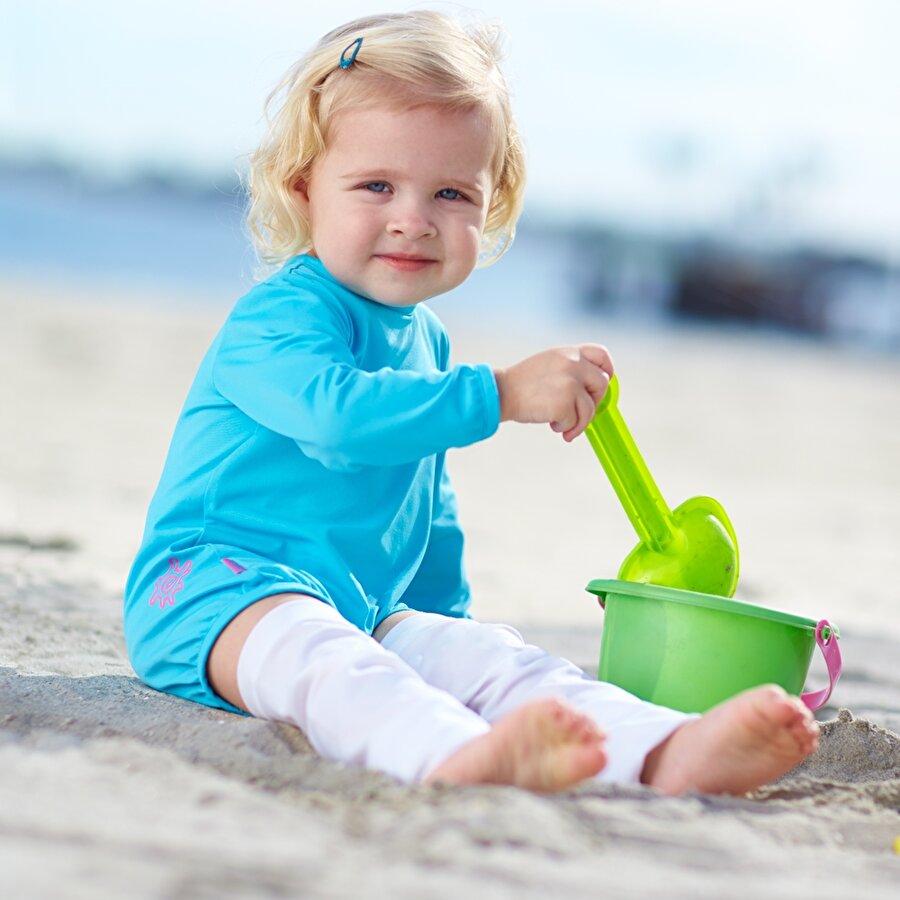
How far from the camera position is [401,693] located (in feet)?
4.99

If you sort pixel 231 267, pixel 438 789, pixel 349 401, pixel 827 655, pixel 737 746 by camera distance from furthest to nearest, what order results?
pixel 231 267, pixel 827 655, pixel 349 401, pixel 737 746, pixel 438 789

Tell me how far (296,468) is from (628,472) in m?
0.46

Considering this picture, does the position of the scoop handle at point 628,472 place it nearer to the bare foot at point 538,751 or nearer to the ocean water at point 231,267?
the bare foot at point 538,751

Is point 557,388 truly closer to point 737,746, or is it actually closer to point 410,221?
point 410,221

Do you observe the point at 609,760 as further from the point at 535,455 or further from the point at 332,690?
the point at 535,455

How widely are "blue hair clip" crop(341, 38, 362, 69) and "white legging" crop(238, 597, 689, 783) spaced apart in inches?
30.1

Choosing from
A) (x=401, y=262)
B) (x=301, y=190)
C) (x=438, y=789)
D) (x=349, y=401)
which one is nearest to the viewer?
(x=438, y=789)

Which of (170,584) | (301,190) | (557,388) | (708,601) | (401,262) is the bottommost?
(170,584)

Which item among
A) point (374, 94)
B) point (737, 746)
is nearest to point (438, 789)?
point (737, 746)

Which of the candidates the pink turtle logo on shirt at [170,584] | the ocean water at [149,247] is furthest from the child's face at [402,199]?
the ocean water at [149,247]

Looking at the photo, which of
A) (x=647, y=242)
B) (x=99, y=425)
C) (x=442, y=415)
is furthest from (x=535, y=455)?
(x=647, y=242)

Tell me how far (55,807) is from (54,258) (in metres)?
14.4

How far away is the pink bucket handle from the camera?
68.4 inches

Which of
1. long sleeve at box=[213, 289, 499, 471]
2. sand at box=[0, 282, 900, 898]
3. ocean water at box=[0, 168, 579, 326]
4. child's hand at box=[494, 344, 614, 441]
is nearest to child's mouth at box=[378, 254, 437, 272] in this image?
long sleeve at box=[213, 289, 499, 471]
